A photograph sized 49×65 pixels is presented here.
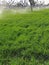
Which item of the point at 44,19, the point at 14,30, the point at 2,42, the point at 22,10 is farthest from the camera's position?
the point at 22,10

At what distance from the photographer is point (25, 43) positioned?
553 cm

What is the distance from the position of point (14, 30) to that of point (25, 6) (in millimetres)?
4383

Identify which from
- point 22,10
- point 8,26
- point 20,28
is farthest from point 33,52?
point 22,10

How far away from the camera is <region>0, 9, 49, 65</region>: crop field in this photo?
5.21 meters

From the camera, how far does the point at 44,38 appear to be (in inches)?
219

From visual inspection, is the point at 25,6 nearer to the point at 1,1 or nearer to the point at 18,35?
the point at 1,1

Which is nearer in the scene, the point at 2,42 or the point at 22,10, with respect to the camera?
the point at 2,42

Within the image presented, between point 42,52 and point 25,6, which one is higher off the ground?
point 42,52

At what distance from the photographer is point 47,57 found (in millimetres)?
5246

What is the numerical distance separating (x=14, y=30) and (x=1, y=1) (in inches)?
203

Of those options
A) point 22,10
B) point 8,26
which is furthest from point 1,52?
point 22,10

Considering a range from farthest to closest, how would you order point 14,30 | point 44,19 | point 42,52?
point 44,19, point 14,30, point 42,52

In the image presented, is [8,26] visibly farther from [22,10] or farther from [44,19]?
[22,10]

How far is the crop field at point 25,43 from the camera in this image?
5.21 m
